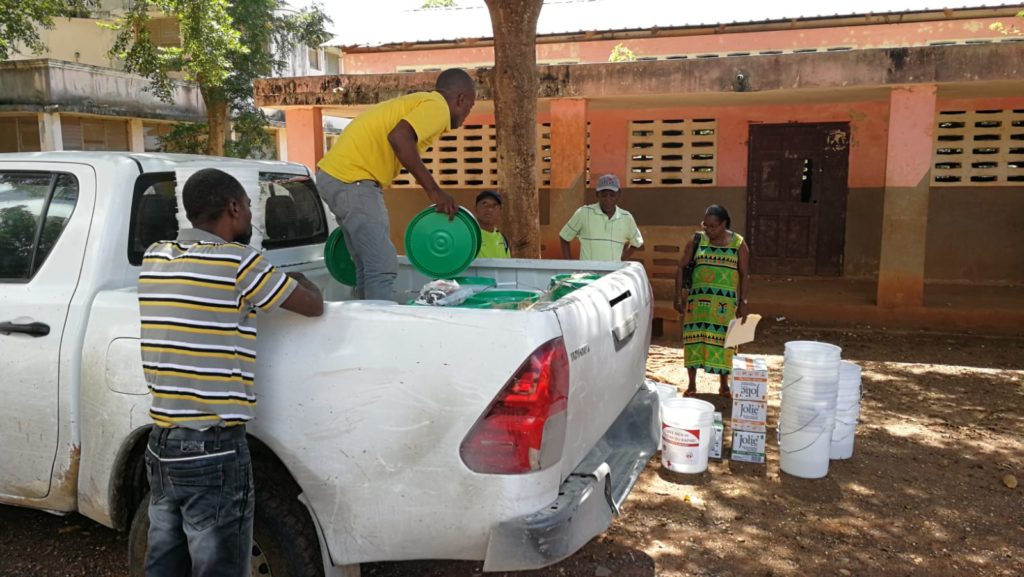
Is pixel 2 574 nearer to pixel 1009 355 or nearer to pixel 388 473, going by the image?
pixel 388 473

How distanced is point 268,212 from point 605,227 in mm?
3026

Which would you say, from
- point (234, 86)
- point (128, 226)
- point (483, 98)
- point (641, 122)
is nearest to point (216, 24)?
point (234, 86)

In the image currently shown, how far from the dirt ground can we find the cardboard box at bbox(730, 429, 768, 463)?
0.17ft

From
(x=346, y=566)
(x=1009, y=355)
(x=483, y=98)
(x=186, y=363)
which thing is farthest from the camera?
(x=483, y=98)

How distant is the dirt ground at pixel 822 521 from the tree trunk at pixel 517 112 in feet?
6.49

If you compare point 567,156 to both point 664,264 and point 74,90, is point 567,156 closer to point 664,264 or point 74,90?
point 664,264

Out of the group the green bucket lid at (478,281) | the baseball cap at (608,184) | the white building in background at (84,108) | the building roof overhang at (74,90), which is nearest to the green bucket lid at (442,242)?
the green bucket lid at (478,281)

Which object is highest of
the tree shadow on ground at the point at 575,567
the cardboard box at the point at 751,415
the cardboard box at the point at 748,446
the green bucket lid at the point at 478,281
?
the green bucket lid at the point at 478,281

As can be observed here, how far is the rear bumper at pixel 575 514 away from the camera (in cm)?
220

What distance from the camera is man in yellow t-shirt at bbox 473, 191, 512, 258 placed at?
500cm

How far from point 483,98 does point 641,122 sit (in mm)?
3286

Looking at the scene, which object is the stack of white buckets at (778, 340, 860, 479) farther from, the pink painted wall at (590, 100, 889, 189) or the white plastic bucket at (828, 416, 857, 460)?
the pink painted wall at (590, 100, 889, 189)

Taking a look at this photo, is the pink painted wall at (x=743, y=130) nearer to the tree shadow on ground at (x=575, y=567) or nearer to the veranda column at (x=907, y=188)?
the veranda column at (x=907, y=188)

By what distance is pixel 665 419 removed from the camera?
427 centimetres
